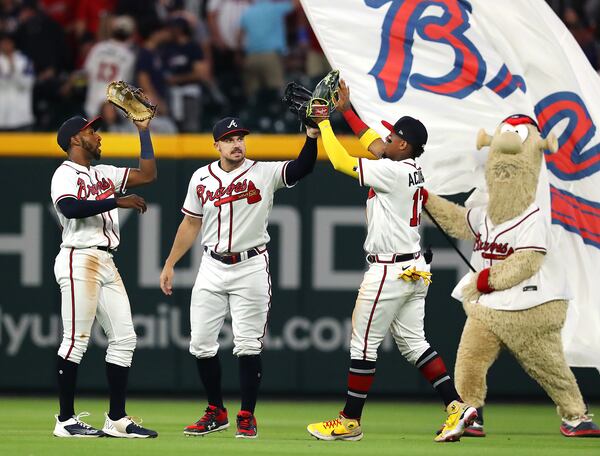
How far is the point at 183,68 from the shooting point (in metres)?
13.2

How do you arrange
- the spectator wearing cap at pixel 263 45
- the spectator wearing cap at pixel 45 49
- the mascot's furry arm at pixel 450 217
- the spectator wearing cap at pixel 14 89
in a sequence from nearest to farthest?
the mascot's furry arm at pixel 450 217 → the spectator wearing cap at pixel 14 89 → the spectator wearing cap at pixel 45 49 → the spectator wearing cap at pixel 263 45

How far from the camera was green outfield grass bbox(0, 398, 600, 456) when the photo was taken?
7555 mm

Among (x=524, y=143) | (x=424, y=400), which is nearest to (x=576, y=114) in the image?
(x=524, y=143)

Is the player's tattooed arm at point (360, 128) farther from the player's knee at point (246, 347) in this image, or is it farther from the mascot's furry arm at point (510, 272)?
the player's knee at point (246, 347)

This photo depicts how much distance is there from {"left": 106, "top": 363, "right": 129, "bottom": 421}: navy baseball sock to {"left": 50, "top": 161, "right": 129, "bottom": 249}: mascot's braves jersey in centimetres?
78

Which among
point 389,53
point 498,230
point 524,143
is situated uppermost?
point 389,53

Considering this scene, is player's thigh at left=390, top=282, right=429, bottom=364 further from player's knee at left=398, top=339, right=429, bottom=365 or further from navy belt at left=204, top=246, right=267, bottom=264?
navy belt at left=204, top=246, right=267, bottom=264

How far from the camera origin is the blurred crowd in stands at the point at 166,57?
12406mm

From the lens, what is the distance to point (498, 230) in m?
8.60

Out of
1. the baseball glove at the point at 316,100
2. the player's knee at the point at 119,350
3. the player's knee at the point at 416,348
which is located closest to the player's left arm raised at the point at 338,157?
→ the baseball glove at the point at 316,100

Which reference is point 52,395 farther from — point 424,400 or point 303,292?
point 424,400

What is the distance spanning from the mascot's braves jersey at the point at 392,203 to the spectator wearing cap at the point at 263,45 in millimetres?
5340

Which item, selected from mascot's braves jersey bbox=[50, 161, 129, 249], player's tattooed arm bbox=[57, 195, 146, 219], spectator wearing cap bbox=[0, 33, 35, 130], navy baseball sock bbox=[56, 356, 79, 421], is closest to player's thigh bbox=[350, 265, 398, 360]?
player's tattooed arm bbox=[57, 195, 146, 219]

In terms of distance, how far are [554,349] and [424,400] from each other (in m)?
3.02
